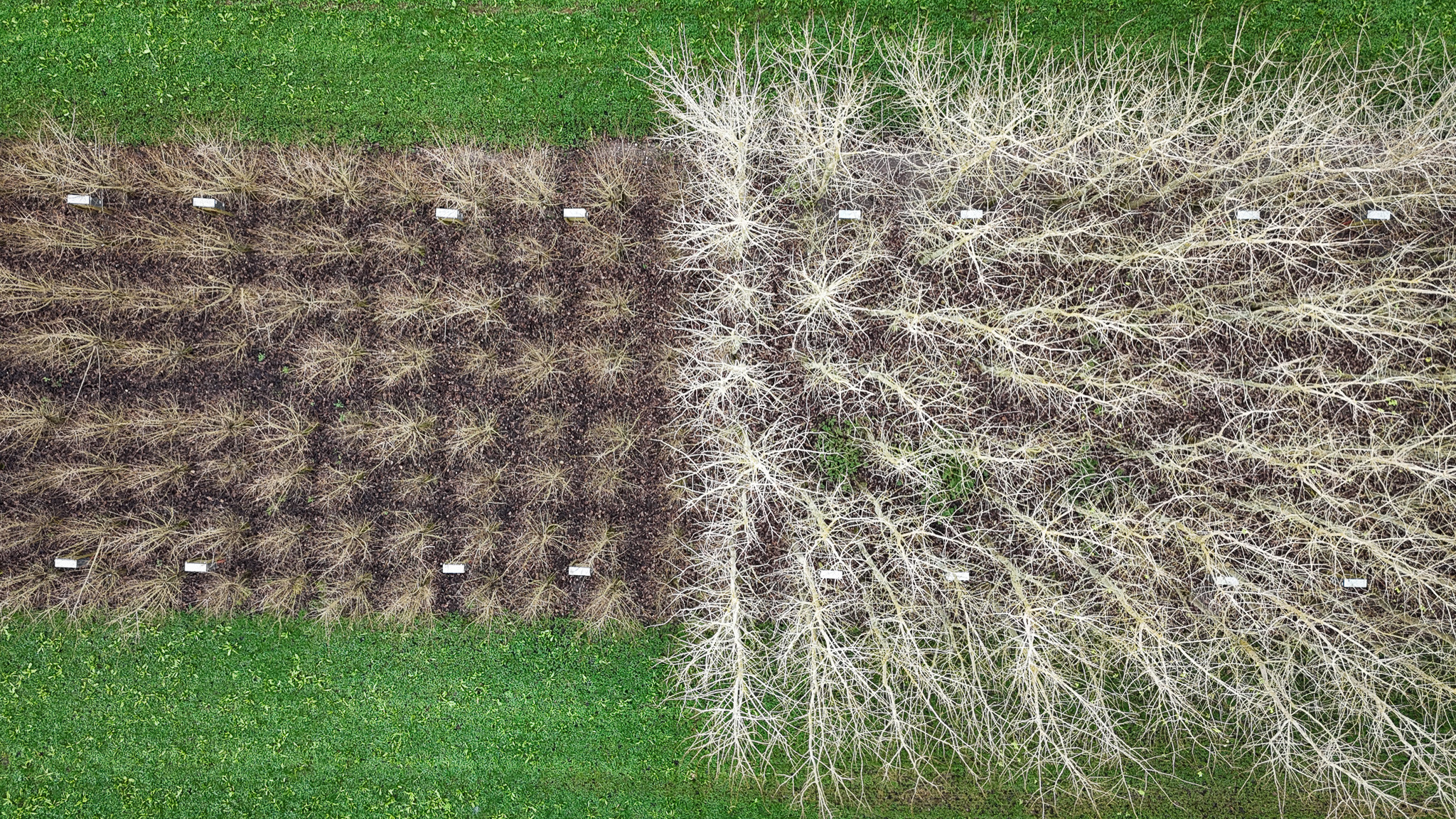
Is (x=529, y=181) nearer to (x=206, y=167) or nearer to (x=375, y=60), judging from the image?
(x=375, y=60)

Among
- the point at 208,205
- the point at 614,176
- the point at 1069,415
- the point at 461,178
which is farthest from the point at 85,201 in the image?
the point at 1069,415

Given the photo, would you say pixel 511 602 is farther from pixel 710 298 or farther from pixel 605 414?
pixel 710 298

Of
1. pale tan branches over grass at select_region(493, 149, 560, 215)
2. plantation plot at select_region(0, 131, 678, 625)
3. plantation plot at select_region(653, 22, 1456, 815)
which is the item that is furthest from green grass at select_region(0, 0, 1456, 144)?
plantation plot at select_region(653, 22, 1456, 815)

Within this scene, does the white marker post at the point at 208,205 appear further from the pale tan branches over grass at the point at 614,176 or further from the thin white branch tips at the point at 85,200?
the pale tan branches over grass at the point at 614,176

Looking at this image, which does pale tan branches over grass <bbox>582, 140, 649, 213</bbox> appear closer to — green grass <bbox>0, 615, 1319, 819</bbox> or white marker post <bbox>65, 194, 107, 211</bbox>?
green grass <bbox>0, 615, 1319, 819</bbox>

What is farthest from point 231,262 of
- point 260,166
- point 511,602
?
point 511,602

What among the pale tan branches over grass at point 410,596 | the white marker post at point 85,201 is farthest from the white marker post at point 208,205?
the pale tan branches over grass at point 410,596
